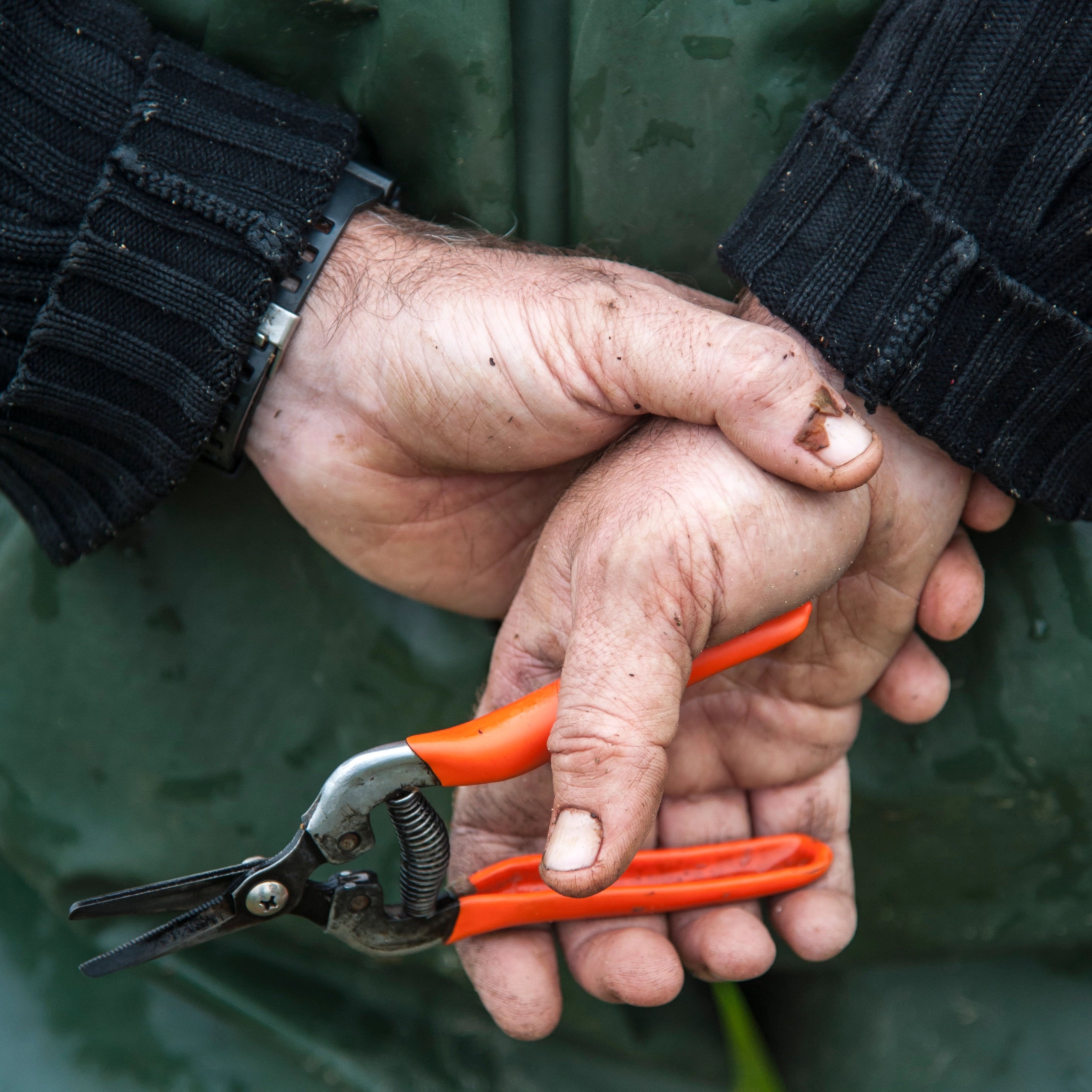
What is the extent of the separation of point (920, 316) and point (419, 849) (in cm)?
63

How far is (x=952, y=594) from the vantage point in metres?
1.04

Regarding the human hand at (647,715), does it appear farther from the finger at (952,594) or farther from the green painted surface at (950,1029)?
the green painted surface at (950,1029)

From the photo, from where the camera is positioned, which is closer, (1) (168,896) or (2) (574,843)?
(2) (574,843)

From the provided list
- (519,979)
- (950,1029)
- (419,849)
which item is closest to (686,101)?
(419,849)

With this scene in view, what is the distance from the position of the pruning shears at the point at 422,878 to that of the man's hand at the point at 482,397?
218 mm

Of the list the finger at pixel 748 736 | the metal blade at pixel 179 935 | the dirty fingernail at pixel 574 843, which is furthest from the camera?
the finger at pixel 748 736

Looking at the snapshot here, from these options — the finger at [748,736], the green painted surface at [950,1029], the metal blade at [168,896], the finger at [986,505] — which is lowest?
the green painted surface at [950,1029]

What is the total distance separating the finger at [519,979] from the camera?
3.19 ft

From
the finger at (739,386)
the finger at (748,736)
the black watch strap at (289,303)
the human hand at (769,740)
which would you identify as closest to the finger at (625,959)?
the human hand at (769,740)

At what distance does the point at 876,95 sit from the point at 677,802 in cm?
73

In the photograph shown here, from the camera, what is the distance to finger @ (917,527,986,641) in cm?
104

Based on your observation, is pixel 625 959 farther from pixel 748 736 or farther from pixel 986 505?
pixel 986 505

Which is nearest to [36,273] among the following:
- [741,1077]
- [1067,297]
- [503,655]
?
[503,655]

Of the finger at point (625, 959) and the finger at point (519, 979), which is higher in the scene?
the finger at point (625, 959)
